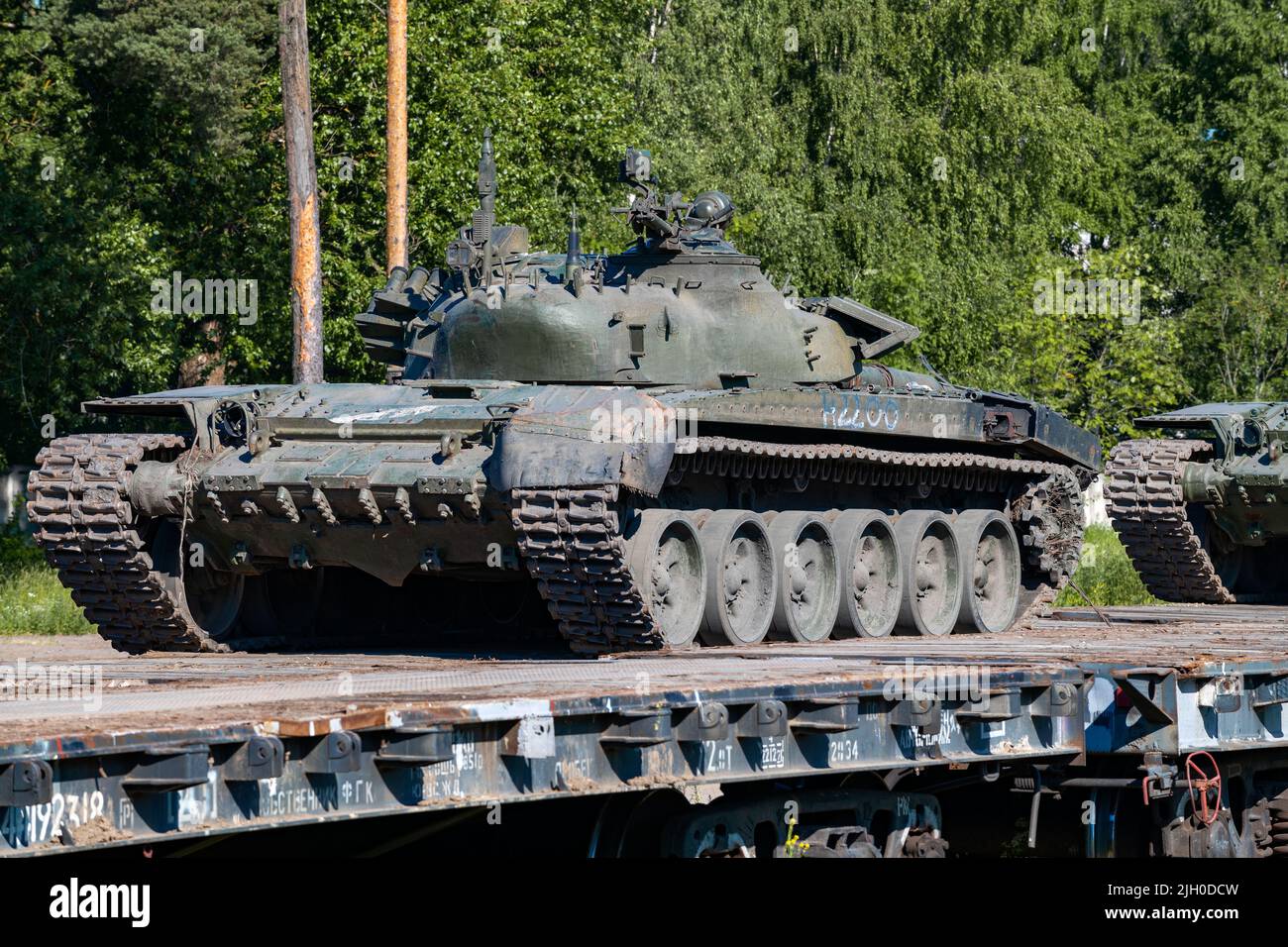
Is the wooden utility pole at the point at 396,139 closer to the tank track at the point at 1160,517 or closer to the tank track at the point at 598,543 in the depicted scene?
the tank track at the point at 1160,517

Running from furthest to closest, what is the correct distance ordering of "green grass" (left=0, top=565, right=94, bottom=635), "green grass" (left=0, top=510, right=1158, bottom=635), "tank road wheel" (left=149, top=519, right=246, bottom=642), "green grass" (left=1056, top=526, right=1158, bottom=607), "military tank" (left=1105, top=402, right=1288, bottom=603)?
"green grass" (left=1056, top=526, right=1158, bottom=607) → "green grass" (left=0, top=510, right=1158, bottom=635) → "green grass" (left=0, top=565, right=94, bottom=635) → "military tank" (left=1105, top=402, right=1288, bottom=603) → "tank road wheel" (left=149, top=519, right=246, bottom=642)

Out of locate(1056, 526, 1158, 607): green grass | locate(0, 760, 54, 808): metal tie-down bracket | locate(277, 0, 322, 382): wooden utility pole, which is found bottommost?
locate(0, 760, 54, 808): metal tie-down bracket

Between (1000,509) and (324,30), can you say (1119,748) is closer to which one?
(1000,509)

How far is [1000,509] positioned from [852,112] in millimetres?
20976

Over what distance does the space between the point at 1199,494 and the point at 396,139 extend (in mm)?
9838

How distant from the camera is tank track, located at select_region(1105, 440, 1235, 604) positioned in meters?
19.4

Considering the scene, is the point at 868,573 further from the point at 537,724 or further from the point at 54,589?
the point at 54,589

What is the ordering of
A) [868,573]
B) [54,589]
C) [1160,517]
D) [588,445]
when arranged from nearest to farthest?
[588,445] < [868,573] < [1160,517] < [54,589]

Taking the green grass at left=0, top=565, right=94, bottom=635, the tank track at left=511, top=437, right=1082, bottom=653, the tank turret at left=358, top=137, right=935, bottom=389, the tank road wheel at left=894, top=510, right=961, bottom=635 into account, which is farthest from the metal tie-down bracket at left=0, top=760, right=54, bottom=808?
the green grass at left=0, top=565, right=94, bottom=635

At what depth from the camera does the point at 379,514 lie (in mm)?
12516

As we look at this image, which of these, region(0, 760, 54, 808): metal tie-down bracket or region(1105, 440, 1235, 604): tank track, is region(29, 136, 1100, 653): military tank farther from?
region(0, 760, 54, 808): metal tie-down bracket

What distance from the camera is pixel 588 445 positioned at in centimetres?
1191

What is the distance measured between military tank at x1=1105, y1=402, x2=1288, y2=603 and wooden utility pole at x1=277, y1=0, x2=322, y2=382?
8961 millimetres

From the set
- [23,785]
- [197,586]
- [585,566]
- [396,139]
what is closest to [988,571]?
[585,566]
